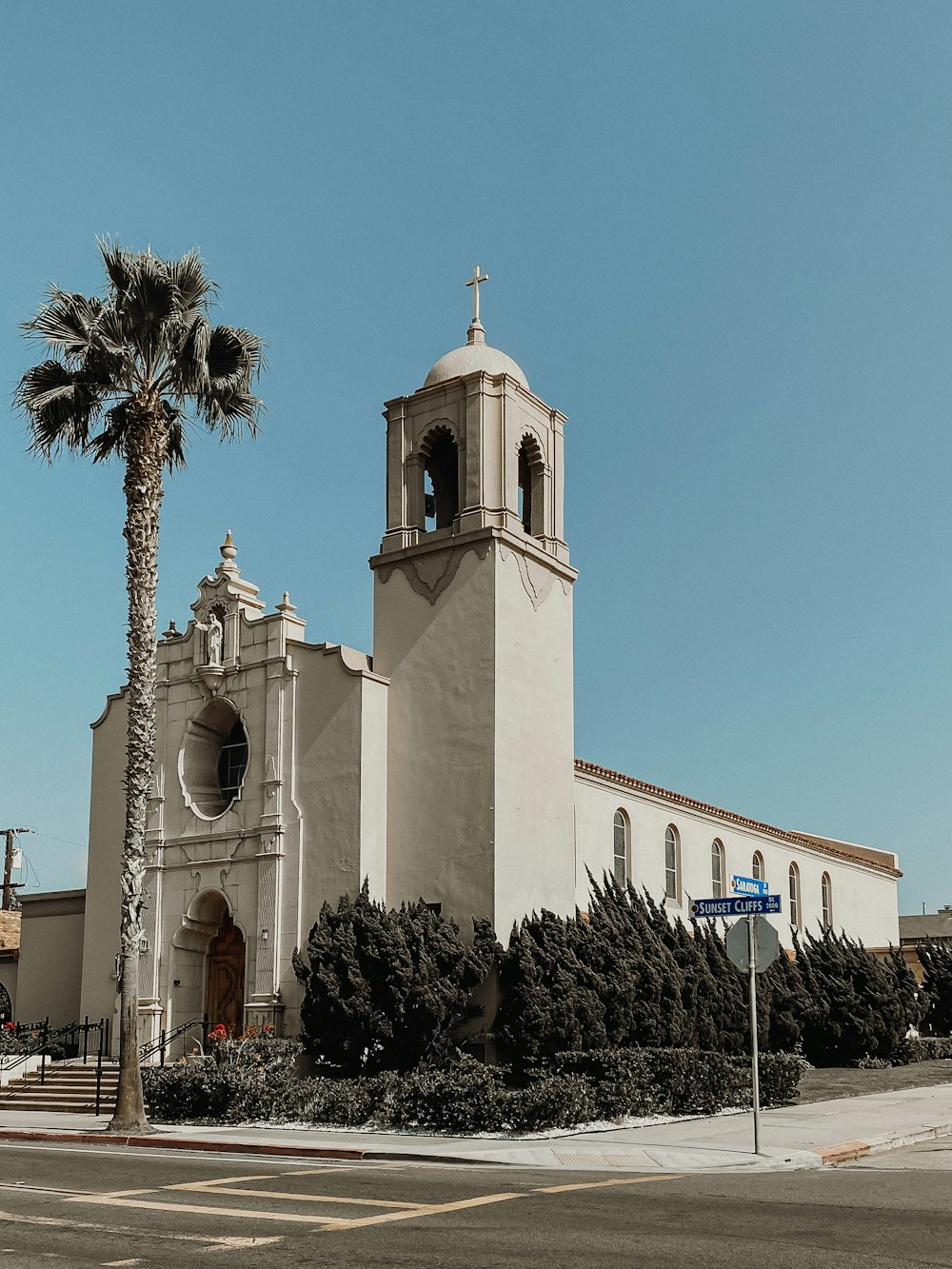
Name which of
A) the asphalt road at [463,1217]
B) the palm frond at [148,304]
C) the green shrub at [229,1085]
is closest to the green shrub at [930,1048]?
the green shrub at [229,1085]

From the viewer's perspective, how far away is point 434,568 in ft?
86.3

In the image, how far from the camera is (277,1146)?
57.8ft

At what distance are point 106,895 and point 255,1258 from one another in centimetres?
2084

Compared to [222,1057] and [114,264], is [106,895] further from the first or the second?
[114,264]

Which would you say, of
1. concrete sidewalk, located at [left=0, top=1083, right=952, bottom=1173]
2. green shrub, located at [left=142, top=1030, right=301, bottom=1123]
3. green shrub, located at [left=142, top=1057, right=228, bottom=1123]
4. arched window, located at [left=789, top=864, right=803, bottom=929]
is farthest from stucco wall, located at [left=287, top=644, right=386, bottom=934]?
arched window, located at [left=789, top=864, right=803, bottom=929]

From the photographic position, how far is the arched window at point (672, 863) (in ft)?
110

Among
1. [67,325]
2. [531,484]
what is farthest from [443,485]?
[67,325]

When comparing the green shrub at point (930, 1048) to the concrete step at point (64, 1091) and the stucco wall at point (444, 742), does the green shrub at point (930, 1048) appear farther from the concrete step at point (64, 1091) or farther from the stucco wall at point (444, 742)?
the concrete step at point (64, 1091)

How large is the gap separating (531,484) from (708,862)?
12271 millimetres

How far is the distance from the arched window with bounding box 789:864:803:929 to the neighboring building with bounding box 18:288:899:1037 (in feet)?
41.5

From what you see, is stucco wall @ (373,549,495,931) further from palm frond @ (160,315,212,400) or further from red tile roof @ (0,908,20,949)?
red tile roof @ (0,908,20,949)

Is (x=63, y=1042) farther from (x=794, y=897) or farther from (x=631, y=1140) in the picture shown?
(x=794, y=897)

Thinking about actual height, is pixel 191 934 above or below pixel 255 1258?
above

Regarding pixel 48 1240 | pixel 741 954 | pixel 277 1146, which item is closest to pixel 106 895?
pixel 277 1146
